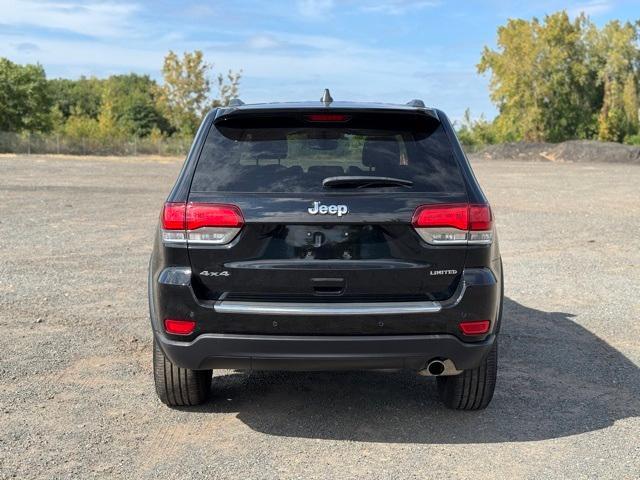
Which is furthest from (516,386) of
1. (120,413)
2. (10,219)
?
(10,219)

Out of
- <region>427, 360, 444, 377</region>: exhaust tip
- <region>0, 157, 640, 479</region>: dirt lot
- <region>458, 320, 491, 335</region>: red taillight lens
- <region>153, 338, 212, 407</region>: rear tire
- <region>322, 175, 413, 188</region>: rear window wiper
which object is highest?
<region>322, 175, 413, 188</region>: rear window wiper

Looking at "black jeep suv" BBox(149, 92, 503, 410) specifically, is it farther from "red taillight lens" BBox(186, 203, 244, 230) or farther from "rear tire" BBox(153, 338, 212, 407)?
"rear tire" BBox(153, 338, 212, 407)

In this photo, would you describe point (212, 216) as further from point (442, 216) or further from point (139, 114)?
point (139, 114)

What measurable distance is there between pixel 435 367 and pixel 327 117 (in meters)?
1.53

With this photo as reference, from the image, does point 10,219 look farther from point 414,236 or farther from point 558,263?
point 414,236

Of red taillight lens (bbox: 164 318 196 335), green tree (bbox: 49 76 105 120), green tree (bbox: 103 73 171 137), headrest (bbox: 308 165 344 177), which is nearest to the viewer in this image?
red taillight lens (bbox: 164 318 196 335)

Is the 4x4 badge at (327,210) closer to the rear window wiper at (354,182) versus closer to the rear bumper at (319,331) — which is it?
the rear window wiper at (354,182)

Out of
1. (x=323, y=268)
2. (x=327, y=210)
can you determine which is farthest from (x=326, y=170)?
(x=323, y=268)

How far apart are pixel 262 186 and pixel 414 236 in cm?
86

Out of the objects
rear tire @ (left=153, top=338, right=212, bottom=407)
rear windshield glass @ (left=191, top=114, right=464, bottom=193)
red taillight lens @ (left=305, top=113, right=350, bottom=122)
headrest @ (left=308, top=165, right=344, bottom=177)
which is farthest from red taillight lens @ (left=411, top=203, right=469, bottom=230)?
rear tire @ (left=153, top=338, right=212, bottom=407)

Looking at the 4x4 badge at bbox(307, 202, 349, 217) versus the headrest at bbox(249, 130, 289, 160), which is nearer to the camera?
the 4x4 badge at bbox(307, 202, 349, 217)

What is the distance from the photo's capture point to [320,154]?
→ 4414 mm

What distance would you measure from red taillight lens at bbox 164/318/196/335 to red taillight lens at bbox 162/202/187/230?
19.8 inches

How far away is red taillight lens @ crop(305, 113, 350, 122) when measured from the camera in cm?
446
